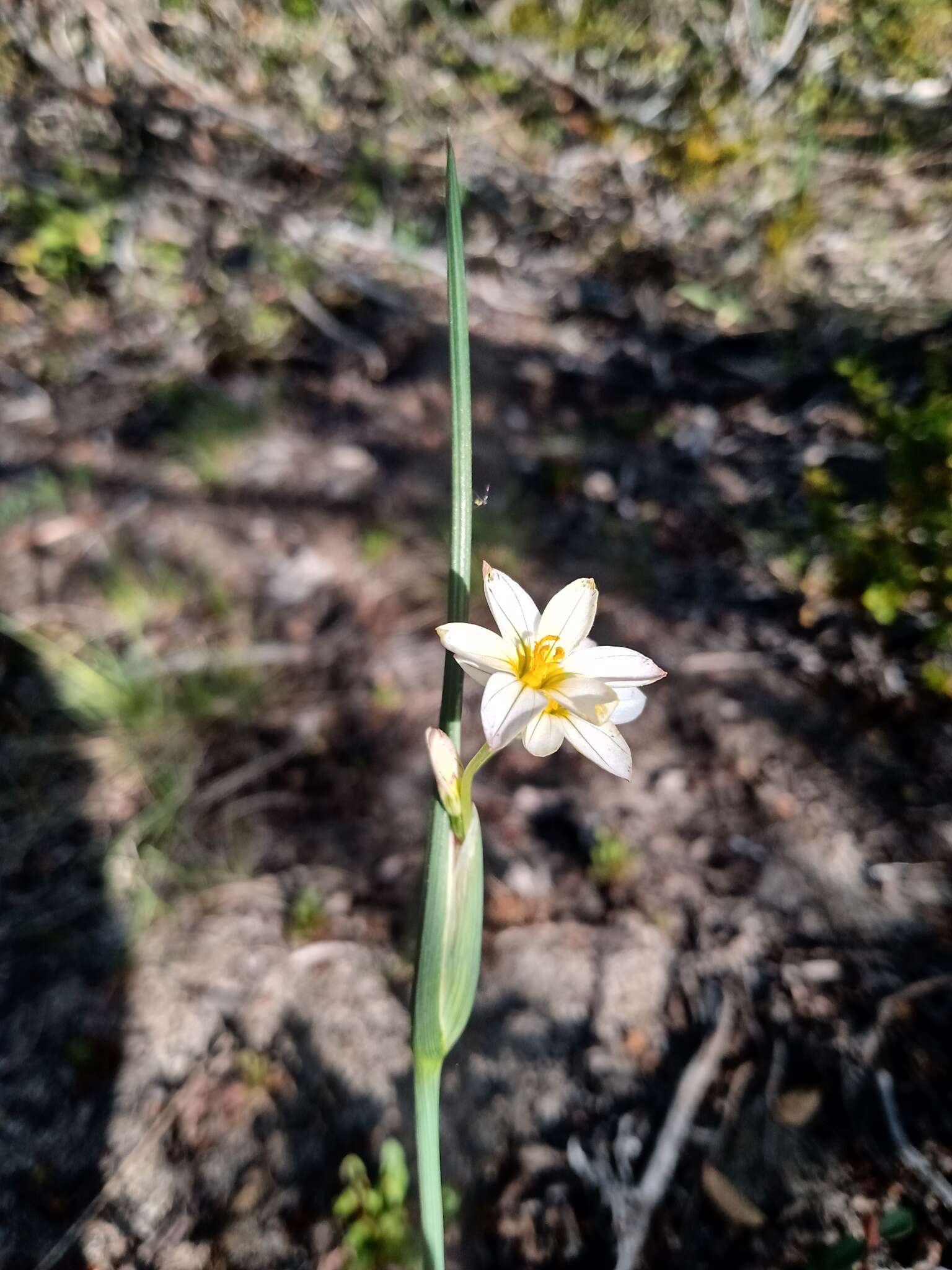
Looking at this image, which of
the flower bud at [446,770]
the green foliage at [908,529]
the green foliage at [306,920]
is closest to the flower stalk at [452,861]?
the flower bud at [446,770]

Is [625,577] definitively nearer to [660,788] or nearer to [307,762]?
[660,788]

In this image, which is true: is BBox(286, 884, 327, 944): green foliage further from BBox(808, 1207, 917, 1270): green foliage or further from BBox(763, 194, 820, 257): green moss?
BBox(763, 194, 820, 257): green moss

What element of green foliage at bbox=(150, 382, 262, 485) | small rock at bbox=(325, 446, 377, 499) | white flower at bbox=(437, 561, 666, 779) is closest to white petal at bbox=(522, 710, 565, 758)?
white flower at bbox=(437, 561, 666, 779)

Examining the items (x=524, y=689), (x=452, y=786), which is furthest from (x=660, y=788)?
(x=452, y=786)

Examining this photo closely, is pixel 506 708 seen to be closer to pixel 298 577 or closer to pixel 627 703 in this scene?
pixel 627 703

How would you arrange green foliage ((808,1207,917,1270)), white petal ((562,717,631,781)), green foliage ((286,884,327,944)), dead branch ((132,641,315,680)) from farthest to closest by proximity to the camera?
dead branch ((132,641,315,680)) → green foliage ((286,884,327,944)) → green foliage ((808,1207,917,1270)) → white petal ((562,717,631,781))

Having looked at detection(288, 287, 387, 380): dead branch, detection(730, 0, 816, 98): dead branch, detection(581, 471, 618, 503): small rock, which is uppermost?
detection(730, 0, 816, 98): dead branch
